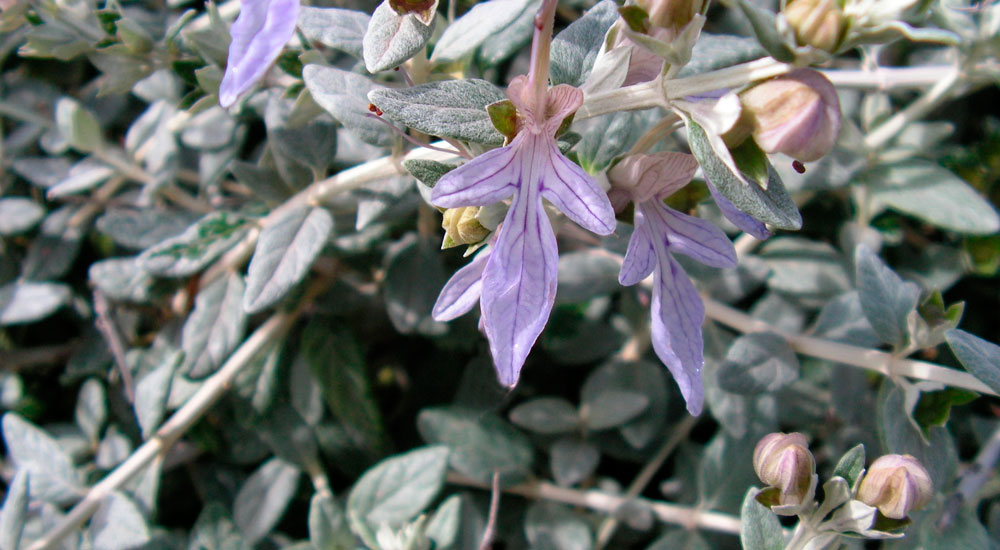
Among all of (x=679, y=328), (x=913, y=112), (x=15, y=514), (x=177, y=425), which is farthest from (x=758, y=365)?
(x=15, y=514)


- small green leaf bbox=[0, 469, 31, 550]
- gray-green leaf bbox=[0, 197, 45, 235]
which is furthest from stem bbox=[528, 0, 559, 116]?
gray-green leaf bbox=[0, 197, 45, 235]

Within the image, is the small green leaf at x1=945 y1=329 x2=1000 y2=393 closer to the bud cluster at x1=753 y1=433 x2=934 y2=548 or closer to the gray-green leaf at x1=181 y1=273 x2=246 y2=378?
the bud cluster at x1=753 y1=433 x2=934 y2=548

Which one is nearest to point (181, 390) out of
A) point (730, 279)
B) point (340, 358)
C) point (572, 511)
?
point (340, 358)

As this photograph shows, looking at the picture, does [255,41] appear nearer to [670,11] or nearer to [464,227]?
[464,227]

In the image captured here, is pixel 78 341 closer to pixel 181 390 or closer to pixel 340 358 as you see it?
pixel 181 390

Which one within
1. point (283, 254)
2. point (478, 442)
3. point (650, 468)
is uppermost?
point (283, 254)

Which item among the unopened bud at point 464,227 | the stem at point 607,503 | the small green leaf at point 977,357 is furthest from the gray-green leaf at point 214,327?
the small green leaf at point 977,357

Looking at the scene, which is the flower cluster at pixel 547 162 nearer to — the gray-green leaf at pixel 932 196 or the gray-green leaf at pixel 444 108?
the gray-green leaf at pixel 444 108
